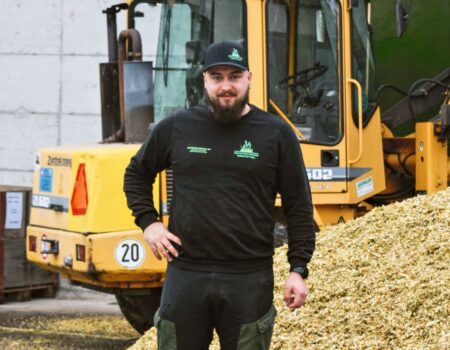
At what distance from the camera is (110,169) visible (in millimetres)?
8422

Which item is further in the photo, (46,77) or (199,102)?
(46,77)

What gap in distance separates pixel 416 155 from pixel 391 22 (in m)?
1.96

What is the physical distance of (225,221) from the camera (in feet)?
15.2

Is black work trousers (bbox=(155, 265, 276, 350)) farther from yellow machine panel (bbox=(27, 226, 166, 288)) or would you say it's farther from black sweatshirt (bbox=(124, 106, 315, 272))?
yellow machine panel (bbox=(27, 226, 166, 288))

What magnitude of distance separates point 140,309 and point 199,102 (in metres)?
1.81

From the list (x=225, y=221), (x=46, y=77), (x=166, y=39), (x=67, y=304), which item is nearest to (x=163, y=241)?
(x=225, y=221)

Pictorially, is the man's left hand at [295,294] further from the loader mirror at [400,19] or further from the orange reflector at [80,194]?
the loader mirror at [400,19]

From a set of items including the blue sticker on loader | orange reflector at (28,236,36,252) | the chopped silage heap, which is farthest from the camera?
orange reflector at (28,236,36,252)

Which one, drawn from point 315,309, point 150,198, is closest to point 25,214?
point 315,309

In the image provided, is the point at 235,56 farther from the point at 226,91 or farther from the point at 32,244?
the point at 32,244

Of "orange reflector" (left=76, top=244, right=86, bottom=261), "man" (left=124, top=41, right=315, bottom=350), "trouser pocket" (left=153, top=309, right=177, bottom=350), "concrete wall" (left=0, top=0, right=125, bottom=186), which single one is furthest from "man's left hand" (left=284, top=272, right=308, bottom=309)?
"concrete wall" (left=0, top=0, right=125, bottom=186)

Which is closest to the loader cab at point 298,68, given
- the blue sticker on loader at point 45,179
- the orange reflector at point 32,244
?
the blue sticker on loader at point 45,179

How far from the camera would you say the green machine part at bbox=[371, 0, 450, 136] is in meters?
11.5

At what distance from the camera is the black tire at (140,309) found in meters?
9.51
